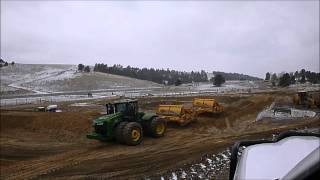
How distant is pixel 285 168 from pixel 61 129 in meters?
22.1

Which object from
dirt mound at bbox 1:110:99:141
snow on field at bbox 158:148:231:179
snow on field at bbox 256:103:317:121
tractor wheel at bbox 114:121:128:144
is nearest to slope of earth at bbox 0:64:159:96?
dirt mound at bbox 1:110:99:141

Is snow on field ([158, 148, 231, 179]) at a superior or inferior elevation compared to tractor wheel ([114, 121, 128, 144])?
inferior

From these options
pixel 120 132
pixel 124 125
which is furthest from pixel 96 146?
pixel 124 125

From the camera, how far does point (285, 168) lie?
4.12 metres

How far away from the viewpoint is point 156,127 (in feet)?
67.1

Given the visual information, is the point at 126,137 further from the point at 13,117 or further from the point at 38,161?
the point at 13,117

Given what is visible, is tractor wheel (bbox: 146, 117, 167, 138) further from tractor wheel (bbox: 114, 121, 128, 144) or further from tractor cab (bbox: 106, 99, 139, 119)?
tractor wheel (bbox: 114, 121, 128, 144)

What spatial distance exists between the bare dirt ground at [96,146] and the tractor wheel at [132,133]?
30 centimetres

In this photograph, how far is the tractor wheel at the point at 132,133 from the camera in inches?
713

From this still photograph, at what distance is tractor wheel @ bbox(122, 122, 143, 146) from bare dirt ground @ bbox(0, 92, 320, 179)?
0.98 feet

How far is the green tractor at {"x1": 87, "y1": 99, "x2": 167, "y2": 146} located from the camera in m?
Answer: 18.3

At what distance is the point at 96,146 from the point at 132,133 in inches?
84.3

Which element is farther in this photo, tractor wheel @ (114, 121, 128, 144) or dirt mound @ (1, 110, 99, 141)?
dirt mound @ (1, 110, 99, 141)

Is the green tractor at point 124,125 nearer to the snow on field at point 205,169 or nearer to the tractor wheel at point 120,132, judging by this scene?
the tractor wheel at point 120,132
